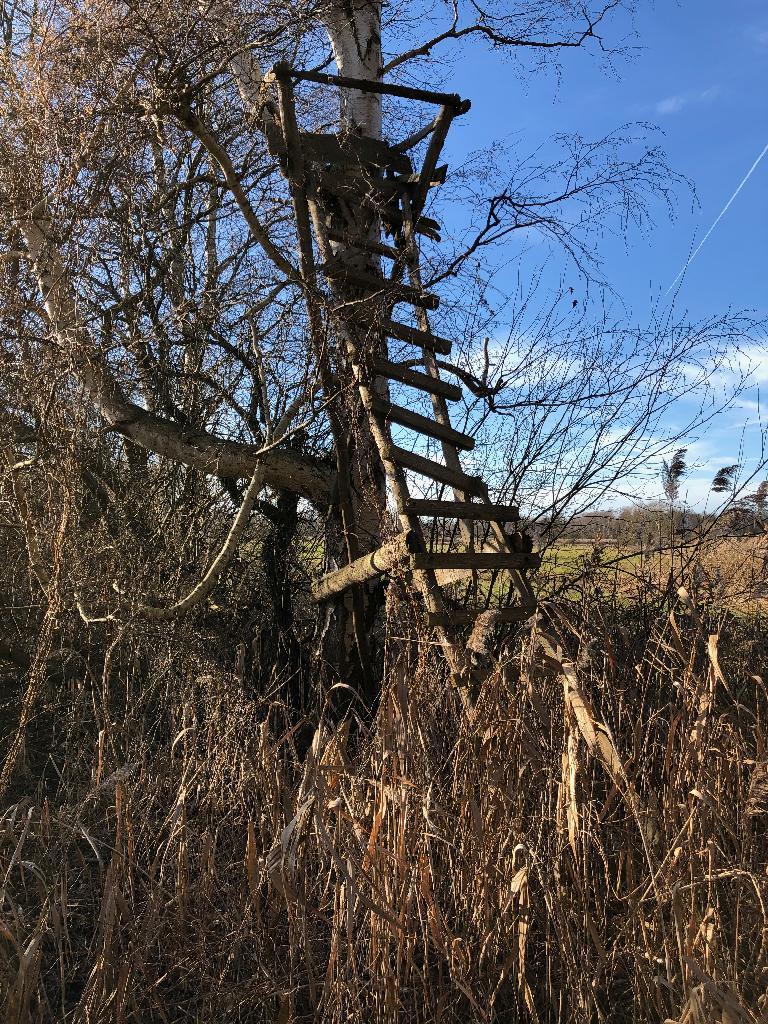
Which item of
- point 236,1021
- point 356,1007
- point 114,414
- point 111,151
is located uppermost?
point 111,151

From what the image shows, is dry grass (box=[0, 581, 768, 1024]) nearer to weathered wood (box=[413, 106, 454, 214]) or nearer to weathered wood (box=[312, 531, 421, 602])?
weathered wood (box=[312, 531, 421, 602])

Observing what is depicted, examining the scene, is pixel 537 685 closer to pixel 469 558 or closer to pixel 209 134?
pixel 469 558

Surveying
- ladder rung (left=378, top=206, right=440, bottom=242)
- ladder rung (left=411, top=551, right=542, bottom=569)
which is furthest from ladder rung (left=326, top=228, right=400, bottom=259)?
ladder rung (left=411, top=551, right=542, bottom=569)

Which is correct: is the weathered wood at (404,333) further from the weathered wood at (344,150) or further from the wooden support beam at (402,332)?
the weathered wood at (344,150)

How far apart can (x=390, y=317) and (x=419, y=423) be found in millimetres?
883

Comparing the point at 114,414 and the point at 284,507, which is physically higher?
the point at 114,414

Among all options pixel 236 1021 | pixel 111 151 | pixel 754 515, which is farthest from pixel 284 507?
pixel 236 1021

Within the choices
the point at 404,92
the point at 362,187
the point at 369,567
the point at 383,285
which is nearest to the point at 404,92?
the point at 404,92

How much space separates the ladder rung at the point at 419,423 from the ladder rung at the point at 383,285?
680mm

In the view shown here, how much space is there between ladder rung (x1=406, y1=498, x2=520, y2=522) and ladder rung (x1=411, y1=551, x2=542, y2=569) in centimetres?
26

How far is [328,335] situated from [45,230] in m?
2.45

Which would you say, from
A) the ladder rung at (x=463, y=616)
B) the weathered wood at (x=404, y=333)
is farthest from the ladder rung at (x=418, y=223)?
the ladder rung at (x=463, y=616)

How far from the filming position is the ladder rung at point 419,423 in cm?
470

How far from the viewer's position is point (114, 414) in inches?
235
